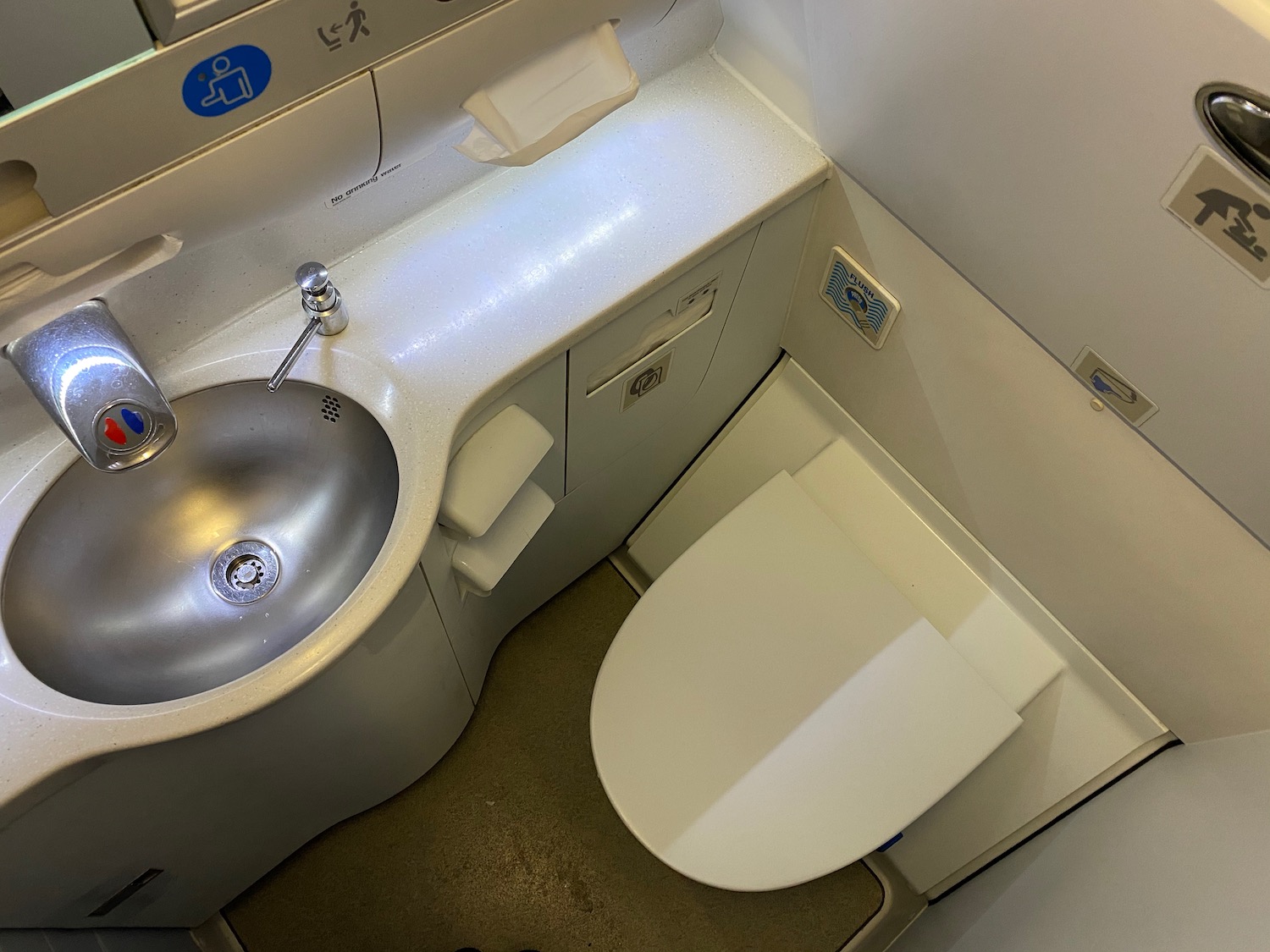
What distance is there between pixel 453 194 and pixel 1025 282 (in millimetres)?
662

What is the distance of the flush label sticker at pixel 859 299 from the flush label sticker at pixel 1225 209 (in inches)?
18.1

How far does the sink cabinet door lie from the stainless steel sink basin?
7 centimetres

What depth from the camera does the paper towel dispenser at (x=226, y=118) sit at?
0.61 meters

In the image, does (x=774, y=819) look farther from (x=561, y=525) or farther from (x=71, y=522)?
(x=71, y=522)

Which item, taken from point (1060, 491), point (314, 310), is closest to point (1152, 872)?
point (1060, 491)

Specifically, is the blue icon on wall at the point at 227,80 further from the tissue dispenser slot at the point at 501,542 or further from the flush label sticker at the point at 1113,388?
the flush label sticker at the point at 1113,388

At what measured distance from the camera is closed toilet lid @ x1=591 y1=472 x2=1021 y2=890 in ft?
3.69

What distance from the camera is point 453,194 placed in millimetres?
1104

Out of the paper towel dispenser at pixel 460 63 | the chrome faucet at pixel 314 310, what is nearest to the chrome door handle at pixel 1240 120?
the paper towel dispenser at pixel 460 63

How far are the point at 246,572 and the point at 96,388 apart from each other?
27 cm

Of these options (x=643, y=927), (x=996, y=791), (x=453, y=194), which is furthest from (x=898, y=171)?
(x=643, y=927)

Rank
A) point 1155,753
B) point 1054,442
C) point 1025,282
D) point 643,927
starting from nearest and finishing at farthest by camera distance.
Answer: point 1025,282
point 1054,442
point 1155,753
point 643,927

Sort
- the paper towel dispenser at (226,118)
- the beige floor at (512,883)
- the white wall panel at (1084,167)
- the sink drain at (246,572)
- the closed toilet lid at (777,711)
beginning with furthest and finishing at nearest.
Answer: the beige floor at (512,883)
the closed toilet lid at (777,711)
the sink drain at (246,572)
the white wall panel at (1084,167)
the paper towel dispenser at (226,118)

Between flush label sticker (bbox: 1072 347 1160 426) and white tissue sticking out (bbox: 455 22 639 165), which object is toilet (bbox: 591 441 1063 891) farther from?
white tissue sticking out (bbox: 455 22 639 165)
